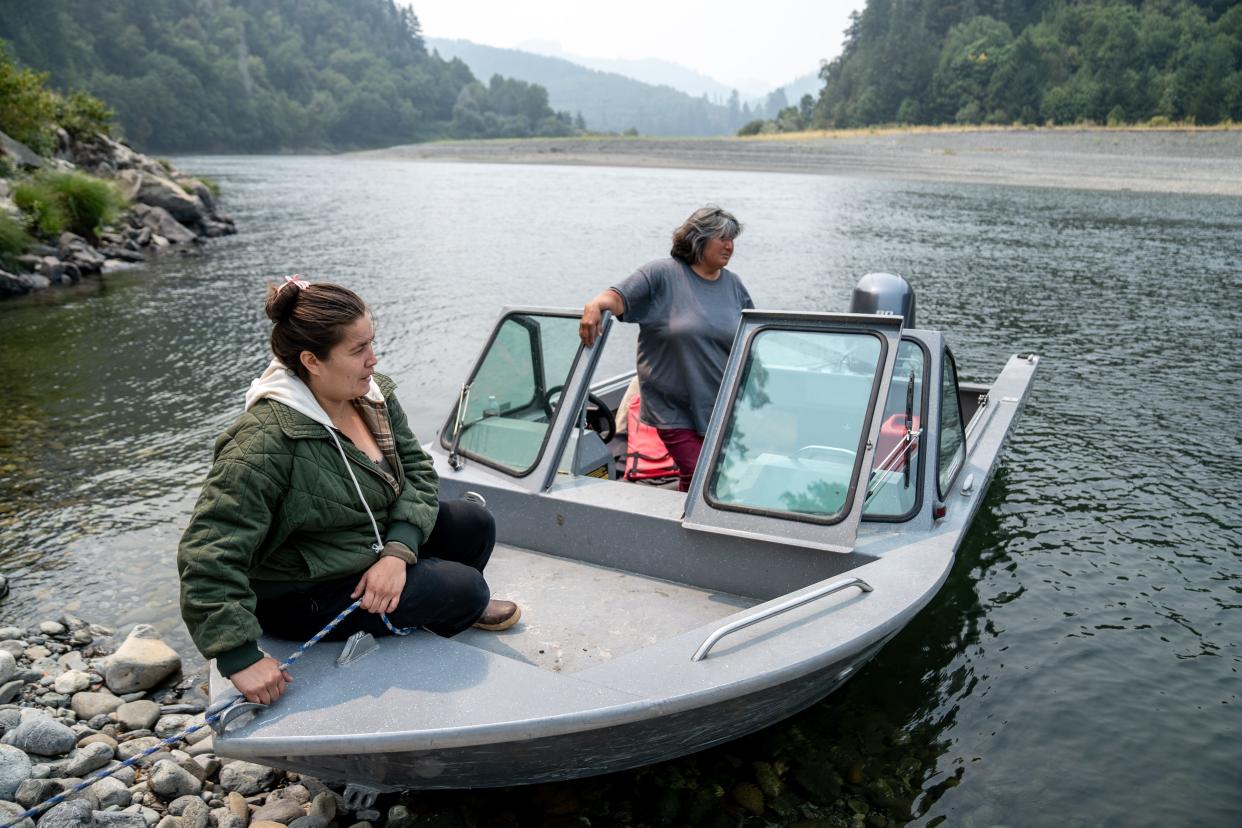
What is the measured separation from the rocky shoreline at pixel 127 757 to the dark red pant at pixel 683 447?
7.50 feet

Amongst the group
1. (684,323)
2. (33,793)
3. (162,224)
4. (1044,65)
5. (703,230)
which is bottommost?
(162,224)

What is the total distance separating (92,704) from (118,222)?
1956 cm

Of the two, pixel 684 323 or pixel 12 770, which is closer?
pixel 12 770

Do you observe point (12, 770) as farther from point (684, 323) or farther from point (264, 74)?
point (264, 74)

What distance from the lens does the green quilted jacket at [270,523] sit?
2633 mm

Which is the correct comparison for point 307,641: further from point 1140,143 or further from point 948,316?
point 1140,143

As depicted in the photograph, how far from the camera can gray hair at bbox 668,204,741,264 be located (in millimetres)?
4879

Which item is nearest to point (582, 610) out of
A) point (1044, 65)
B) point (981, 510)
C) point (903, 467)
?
point (903, 467)

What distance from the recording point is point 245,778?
393 cm

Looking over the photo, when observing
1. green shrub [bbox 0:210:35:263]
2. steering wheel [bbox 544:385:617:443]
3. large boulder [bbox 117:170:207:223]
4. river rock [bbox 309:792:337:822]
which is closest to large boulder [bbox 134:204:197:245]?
large boulder [bbox 117:170:207:223]

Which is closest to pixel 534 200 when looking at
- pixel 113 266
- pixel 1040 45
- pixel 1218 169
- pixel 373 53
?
pixel 113 266

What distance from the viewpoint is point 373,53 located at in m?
155

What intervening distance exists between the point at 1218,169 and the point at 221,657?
1788 inches

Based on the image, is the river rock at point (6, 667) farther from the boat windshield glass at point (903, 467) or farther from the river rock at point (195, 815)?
the boat windshield glass at point (903, 467)
